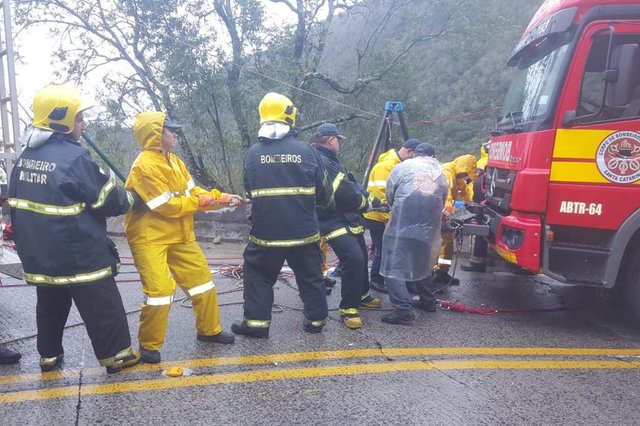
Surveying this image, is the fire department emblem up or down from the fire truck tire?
up

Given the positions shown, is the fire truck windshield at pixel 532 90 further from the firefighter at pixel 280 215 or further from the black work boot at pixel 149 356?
the black work boot at pixel 149 356

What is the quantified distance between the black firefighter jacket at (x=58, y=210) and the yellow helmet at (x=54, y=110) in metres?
0.07

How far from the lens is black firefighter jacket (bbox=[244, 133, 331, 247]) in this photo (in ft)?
13.9

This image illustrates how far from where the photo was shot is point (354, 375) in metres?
3.61

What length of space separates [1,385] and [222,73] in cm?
793

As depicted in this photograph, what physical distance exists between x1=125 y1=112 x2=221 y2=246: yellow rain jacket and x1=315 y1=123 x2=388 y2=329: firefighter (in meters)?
1.26

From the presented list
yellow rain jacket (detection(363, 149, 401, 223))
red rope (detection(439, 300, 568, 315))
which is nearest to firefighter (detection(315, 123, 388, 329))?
yellow rain jacket (detection(363, 149, 401, 223))

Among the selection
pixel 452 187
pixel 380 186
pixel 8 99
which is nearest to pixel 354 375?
pixel 380 186

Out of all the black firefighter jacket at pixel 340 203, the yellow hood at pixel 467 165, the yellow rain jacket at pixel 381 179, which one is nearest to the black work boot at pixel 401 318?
the black firefighter jacket at pixel 340 203

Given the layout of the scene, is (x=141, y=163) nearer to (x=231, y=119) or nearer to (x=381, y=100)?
(x=231, y=119)

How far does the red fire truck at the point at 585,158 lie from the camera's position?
14.5 feet

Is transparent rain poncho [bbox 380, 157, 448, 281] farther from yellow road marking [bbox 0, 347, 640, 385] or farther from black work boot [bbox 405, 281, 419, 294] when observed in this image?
yellow road marking [bbox 0, 347, 640, 385]

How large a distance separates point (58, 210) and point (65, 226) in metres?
0.10

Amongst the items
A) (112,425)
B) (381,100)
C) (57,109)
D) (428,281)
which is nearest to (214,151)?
(381,100)
